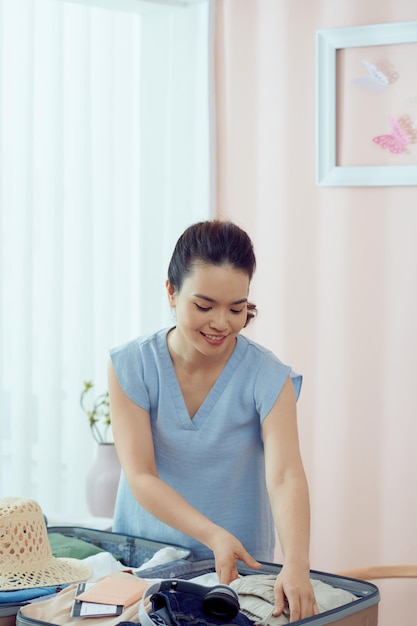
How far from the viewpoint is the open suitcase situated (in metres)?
1.43

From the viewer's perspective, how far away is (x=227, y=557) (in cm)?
160

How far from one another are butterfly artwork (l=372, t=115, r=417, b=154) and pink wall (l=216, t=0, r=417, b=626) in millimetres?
131

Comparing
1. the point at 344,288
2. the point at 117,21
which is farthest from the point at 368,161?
the point at 117,21

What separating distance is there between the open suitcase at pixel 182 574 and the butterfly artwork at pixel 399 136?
1.54 meters

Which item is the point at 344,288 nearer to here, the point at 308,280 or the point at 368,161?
the point at 308,280

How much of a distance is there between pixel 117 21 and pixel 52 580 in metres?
2.16

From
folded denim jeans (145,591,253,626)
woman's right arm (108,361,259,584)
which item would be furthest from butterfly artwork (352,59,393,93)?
folded denim jeans (145,591,253,626)

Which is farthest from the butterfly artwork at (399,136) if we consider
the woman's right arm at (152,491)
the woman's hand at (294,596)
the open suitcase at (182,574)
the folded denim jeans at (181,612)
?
the folded denim jeans at (181,612)

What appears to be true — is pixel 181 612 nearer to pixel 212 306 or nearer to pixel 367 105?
pixel 212 306

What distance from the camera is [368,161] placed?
289cm

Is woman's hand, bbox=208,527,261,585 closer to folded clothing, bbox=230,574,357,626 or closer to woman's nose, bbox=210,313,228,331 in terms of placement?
folded clothing, bbox=230,574,357,626

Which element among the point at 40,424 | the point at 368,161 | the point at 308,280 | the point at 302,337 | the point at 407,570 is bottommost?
the point at 407,570

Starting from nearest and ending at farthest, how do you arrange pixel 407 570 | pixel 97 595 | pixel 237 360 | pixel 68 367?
pixel 97 595
pixel 237 360
pixel 407 570
pixel 68 367

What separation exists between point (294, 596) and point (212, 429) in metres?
0.50
